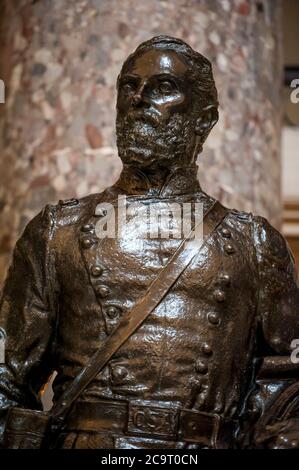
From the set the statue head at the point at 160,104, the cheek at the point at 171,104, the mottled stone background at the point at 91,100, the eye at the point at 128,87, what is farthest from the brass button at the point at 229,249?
the mottled stone background at the point at 91,100

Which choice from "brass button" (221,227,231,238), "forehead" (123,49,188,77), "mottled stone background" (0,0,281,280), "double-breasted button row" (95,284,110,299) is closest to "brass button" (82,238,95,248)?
"double-breasted button row" (95,284,110,299)

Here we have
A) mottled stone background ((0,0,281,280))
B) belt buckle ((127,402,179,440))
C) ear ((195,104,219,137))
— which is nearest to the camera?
belt buckle ((127,402,179,440))

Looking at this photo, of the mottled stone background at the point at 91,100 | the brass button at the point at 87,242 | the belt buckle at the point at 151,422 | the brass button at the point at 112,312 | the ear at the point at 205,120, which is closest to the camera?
the belt buckle at the point at 151,422

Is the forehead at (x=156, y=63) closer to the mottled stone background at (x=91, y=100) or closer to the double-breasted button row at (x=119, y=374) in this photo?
the double-breasted button row at (x=119, y=374)

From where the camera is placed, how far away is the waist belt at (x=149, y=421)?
3.81 m

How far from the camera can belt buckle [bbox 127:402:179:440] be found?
381 centimetres

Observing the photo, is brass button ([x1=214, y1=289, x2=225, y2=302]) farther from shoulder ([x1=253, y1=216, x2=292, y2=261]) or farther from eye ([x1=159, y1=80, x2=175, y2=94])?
eye ([x1=159, y1=80, x2=175, y2=94])

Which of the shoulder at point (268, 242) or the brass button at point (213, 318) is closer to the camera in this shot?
the brass button at point (213, 318)

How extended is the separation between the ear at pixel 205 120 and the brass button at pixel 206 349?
0.57 meters

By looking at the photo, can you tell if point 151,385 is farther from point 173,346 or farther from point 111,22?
point 111,22

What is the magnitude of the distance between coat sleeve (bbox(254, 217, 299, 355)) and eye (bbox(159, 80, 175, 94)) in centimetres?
40

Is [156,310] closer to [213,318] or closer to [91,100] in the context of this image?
[213,318]

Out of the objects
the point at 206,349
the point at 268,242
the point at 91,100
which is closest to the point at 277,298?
the point at 268,242

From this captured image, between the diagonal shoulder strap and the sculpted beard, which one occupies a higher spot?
the sculpted beard
